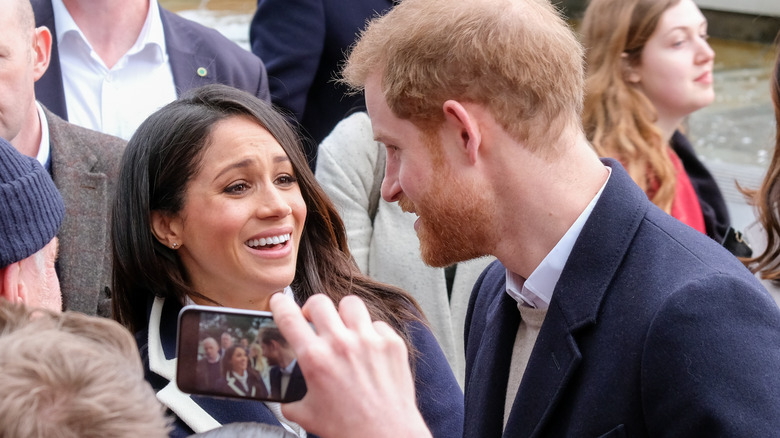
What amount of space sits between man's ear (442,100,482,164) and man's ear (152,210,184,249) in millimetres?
1004

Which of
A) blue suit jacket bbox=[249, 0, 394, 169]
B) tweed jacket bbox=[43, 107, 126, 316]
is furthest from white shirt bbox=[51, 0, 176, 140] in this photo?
blue suit jacket bbox=[249, 0, 394, 169]

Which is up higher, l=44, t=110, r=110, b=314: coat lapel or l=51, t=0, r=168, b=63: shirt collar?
l=51, t=0, r=168, b=63: shirt collar

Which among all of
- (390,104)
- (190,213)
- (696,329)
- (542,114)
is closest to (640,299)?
(696,329)

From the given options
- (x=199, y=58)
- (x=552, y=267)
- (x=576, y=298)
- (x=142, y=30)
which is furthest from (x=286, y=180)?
(x=142, y=30)

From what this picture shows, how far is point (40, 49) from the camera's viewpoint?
3148mm

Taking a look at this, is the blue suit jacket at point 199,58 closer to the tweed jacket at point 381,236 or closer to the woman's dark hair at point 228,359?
the tweed jacket at point 381,236

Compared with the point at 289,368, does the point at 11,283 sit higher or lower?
lower

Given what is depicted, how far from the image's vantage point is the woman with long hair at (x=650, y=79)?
4.04 m

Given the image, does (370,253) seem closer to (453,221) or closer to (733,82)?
(453,221)

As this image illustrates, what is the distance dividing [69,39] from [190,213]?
137cm

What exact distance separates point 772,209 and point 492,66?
55.2 inches

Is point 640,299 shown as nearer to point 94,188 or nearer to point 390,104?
point 390,104

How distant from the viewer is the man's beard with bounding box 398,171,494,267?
→ 214 centimetres

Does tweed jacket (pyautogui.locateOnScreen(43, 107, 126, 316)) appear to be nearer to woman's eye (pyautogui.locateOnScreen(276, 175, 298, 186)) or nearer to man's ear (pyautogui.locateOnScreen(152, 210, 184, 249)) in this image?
man's ear (pyautogui.locateOnScreen(152, 210, 184, 249))
